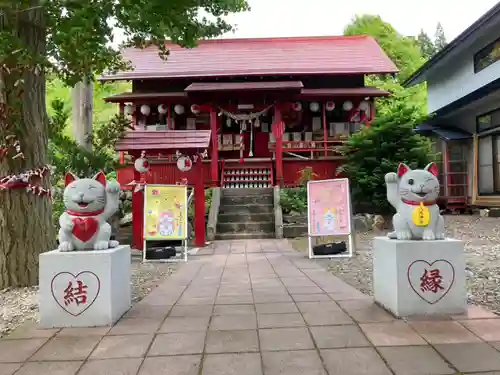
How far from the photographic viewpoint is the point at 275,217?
10.9 m

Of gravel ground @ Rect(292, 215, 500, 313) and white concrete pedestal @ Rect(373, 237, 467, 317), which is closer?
white concrete pedestal @ Rect(373, 237, 467, 317)

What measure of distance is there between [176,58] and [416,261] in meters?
15.7

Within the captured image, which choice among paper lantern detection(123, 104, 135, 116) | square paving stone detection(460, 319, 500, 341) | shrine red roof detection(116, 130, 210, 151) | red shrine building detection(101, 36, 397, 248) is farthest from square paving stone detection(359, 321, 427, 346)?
paper lantern detection(123, 104, 135, 116)

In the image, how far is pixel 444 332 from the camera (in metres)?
3.23

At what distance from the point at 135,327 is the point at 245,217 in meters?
7.72

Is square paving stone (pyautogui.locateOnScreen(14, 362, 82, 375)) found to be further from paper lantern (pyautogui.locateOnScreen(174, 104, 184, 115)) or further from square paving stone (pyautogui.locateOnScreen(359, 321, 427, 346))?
paper lantern (pyautogui.locateOnScreen(174, 104, 184, 115))

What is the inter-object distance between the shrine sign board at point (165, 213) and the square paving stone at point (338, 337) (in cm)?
479

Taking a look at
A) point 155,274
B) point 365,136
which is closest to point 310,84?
point 365,136

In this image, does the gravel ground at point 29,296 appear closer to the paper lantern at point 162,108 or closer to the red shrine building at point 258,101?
the red shrine building at point 258,101

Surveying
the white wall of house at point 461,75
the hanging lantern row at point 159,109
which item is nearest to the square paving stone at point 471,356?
the white wall of house at point 461,75

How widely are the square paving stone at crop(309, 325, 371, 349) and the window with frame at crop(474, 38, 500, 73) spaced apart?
1308 centimetres

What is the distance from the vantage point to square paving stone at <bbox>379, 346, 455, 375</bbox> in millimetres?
2559

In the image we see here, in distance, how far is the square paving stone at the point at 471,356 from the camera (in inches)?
102

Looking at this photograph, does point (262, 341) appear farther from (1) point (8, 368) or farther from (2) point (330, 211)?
(2) point (330, 211)
